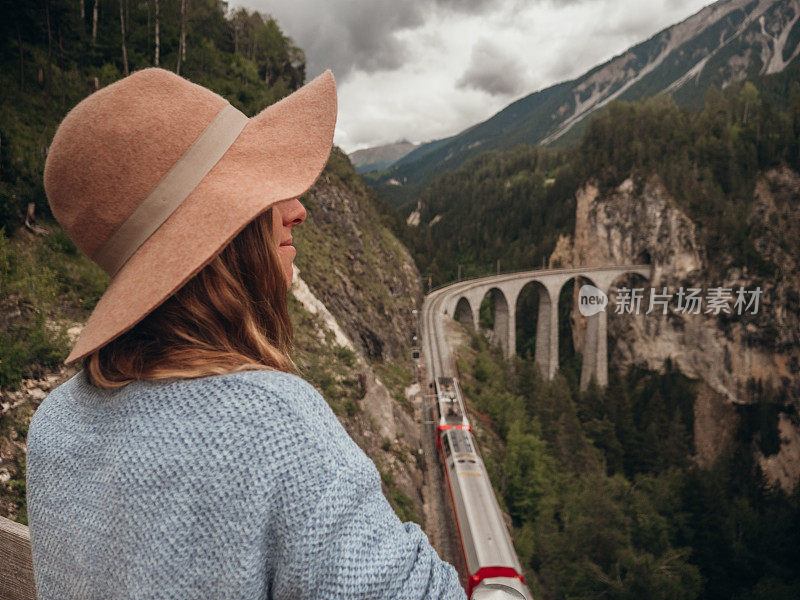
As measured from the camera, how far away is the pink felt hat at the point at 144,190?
0.86 meters

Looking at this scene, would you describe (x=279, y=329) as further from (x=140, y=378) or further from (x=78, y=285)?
(x=78, y=285)

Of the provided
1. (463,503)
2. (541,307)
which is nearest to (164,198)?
(463,503)


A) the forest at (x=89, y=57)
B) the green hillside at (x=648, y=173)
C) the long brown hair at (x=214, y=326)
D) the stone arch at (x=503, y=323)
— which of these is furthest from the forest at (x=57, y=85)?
the green hillside at (x=648, y=173)

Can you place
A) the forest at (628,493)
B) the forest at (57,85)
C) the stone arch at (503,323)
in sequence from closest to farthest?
the forest at (57,85) → the forest at (628,493) → the stone arch at (503,323)

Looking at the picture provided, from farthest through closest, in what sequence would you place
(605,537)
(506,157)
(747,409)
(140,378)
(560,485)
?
(506,157) → (747,409) → (560,485) → (605,537) → (140,378)

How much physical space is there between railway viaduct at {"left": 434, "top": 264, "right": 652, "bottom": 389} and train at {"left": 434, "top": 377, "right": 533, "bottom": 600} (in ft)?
69.7

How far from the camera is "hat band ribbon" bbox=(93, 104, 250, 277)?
0.88 meters

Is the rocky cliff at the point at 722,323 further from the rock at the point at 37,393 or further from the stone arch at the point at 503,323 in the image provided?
the rock at the point at 37,393

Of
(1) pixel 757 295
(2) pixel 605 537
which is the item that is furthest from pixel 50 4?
(1) pixel 757 295

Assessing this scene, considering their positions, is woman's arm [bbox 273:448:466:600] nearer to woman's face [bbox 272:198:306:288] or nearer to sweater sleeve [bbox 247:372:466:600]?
sweater sleeve [bbox 247:372:466:600]

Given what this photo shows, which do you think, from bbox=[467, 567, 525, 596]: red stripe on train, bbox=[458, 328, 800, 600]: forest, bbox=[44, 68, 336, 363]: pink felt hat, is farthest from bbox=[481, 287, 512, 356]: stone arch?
bbox=[44, 68, 336, 363]: pink felt hat

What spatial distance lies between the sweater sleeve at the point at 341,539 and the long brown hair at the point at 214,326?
8.7 inches

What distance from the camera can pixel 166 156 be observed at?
0.88 meters

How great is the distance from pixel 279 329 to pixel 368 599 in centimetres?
61
